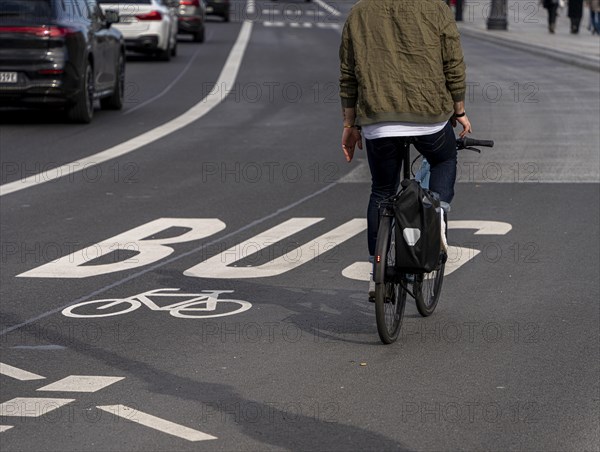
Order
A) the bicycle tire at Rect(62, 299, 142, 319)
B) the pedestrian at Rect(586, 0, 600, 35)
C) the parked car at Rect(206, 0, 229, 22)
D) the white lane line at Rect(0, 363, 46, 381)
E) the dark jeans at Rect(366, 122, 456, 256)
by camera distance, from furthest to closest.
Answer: the parked car at Rect(206, 0, 229, 22)
the pedestrian at Rect(586, 0, 600, 35)
the bicycle tire at Rect(62, 299, 142, 319)
the dark jeans at Rect(366, 122, 456, 256)
the white lane line at Rect(0, 363, 46, 381)

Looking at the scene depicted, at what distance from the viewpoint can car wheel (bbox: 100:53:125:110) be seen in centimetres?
1962

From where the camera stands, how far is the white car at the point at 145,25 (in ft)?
97.7

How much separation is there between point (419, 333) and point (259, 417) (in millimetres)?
1772

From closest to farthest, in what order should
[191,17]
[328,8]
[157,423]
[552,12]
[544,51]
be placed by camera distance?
[157,423] → [544,51] → [191,17] → [552,12] → [328,8]

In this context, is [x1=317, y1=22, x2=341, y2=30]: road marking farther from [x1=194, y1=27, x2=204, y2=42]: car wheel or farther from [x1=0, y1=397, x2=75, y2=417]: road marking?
[x1=0, y1=397, x2=75, y2=417]: road marking

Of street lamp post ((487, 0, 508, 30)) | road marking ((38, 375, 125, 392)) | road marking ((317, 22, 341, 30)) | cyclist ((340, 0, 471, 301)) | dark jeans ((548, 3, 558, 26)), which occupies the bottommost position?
road marking ((317, 22, 341, 30))

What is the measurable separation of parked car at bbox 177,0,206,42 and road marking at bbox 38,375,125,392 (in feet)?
103

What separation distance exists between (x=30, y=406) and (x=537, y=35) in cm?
3686

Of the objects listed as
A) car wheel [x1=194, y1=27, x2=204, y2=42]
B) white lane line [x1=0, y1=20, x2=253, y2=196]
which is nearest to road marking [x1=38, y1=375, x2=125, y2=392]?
white lane line [x1=0, y1=20, x2=253, y2=196]

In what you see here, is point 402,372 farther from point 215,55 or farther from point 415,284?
point 215,55

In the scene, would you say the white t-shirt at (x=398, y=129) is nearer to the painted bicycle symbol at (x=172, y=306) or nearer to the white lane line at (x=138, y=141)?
the painted bicycle symbol at (x=172, y=306)

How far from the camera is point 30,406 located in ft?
19.4

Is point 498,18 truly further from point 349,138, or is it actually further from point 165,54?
point 349,138

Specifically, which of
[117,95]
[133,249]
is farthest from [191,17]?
[133,249]
